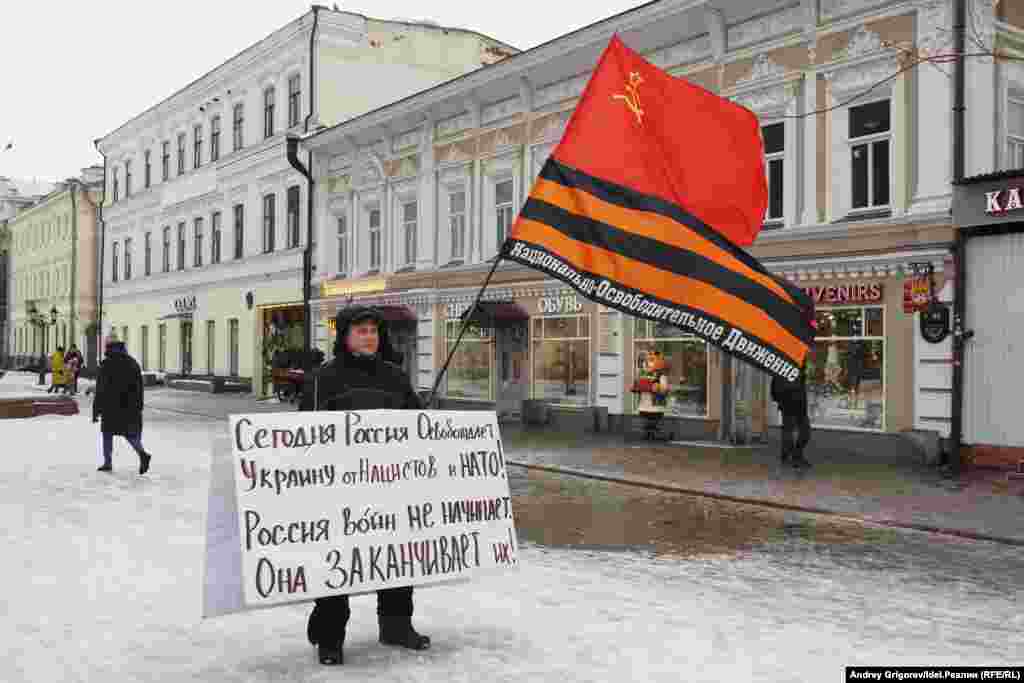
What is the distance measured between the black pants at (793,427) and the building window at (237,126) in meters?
26.1

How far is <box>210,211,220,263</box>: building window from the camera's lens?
37.6m

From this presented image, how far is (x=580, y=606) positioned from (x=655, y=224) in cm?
241

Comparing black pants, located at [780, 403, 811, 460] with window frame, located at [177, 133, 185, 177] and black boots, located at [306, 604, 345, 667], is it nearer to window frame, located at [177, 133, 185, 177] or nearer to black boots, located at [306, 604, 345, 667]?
black boots, located at [306, 604, 345, 667]

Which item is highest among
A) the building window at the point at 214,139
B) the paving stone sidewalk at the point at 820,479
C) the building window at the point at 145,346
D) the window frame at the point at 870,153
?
the building window at the point at 214,139

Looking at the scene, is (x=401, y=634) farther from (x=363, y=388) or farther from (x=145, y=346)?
(x=145, y=346)

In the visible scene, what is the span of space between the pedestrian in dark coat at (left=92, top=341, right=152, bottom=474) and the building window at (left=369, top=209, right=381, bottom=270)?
49.7 feet

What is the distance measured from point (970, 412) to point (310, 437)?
457 inches

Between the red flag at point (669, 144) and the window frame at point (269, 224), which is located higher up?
the window frame at point (269, 224)

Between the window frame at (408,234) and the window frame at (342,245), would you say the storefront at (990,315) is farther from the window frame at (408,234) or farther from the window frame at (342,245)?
the window frame at (342,245)

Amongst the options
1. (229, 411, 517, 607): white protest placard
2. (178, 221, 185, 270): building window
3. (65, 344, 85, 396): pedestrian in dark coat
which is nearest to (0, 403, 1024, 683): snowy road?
(229, 411, 517, 607): white protest placard

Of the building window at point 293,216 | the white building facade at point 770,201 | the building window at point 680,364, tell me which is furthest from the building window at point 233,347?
the building window at point 680,364

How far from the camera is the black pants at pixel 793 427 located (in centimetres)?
1437

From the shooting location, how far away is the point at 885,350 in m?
15.2

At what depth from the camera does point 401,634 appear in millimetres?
5309
